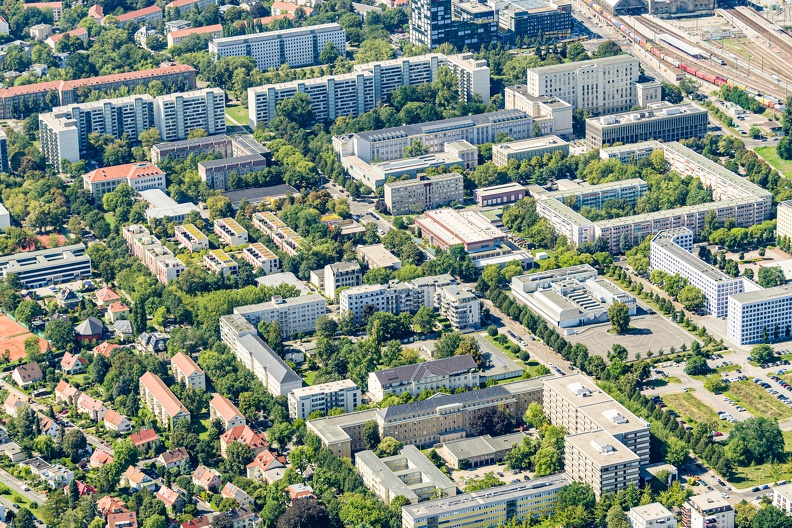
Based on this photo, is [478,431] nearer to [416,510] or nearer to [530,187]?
[416,510]

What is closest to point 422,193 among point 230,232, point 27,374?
point 230,232

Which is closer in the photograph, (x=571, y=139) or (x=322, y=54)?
(x=571, y=139)

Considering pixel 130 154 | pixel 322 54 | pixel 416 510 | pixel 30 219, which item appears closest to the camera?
pixel 416 510

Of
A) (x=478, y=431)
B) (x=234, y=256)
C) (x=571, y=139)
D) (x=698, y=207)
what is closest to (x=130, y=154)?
(x=234, y=256)

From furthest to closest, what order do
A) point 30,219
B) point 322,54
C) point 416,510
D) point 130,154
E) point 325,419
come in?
point 322,54 → point 130,154 → point 30,219 → point 325,419 → point 416,510

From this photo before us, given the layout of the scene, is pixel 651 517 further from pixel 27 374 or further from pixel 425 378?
pixel 27 374

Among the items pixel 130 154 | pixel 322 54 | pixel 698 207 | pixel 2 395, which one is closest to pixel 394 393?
pixel 2 395

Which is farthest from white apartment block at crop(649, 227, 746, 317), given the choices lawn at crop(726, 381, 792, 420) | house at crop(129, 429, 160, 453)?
house at crop(129, 429, 160, 453)
